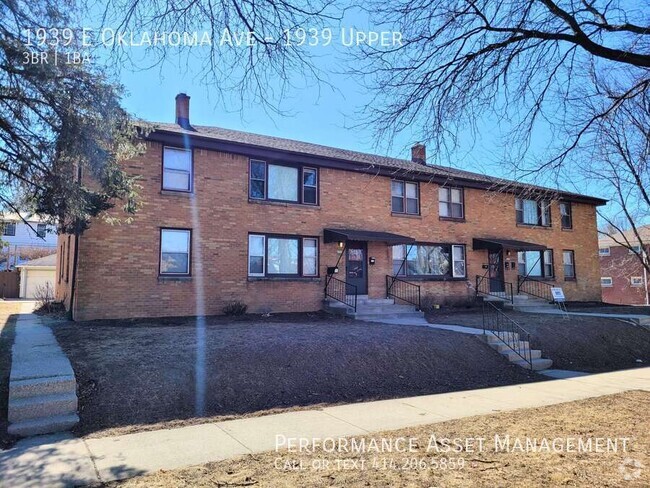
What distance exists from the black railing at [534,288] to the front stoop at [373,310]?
7359 mm

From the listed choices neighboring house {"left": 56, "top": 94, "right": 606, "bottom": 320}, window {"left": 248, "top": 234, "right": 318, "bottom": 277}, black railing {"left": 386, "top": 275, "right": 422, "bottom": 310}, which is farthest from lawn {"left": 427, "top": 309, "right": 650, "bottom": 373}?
window {"left": 248, "top": 234, "right": 318, "bottom": 277}

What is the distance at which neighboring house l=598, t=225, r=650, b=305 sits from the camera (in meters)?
36.1

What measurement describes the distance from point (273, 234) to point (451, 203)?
888 cm

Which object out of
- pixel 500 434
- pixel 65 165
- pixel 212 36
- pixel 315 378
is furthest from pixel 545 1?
pixel 65 165

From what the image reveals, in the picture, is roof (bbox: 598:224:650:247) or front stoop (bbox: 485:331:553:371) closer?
front stoop (bbox: 485:331:553:371)

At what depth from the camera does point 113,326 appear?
38.7 feet

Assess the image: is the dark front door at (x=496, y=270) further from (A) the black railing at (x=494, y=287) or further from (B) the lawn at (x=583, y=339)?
(B) the lawn at (x=583, y=339)

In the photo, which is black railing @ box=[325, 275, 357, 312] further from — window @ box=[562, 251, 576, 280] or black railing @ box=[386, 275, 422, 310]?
window @ box=[562, 251, 576, 280]

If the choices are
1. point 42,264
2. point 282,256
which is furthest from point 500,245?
point 42,264

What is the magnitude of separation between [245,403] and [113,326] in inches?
258

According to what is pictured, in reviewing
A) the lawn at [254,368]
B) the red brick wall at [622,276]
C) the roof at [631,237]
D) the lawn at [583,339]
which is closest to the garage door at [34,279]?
the lawn at [254,368]

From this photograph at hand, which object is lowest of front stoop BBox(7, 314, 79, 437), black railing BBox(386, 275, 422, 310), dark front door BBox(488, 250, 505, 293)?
front stoop BBox(7, 314, 79, 437)

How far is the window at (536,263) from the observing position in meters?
22.1

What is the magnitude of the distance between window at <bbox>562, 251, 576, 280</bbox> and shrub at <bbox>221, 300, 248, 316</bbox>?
17408 millimetres
